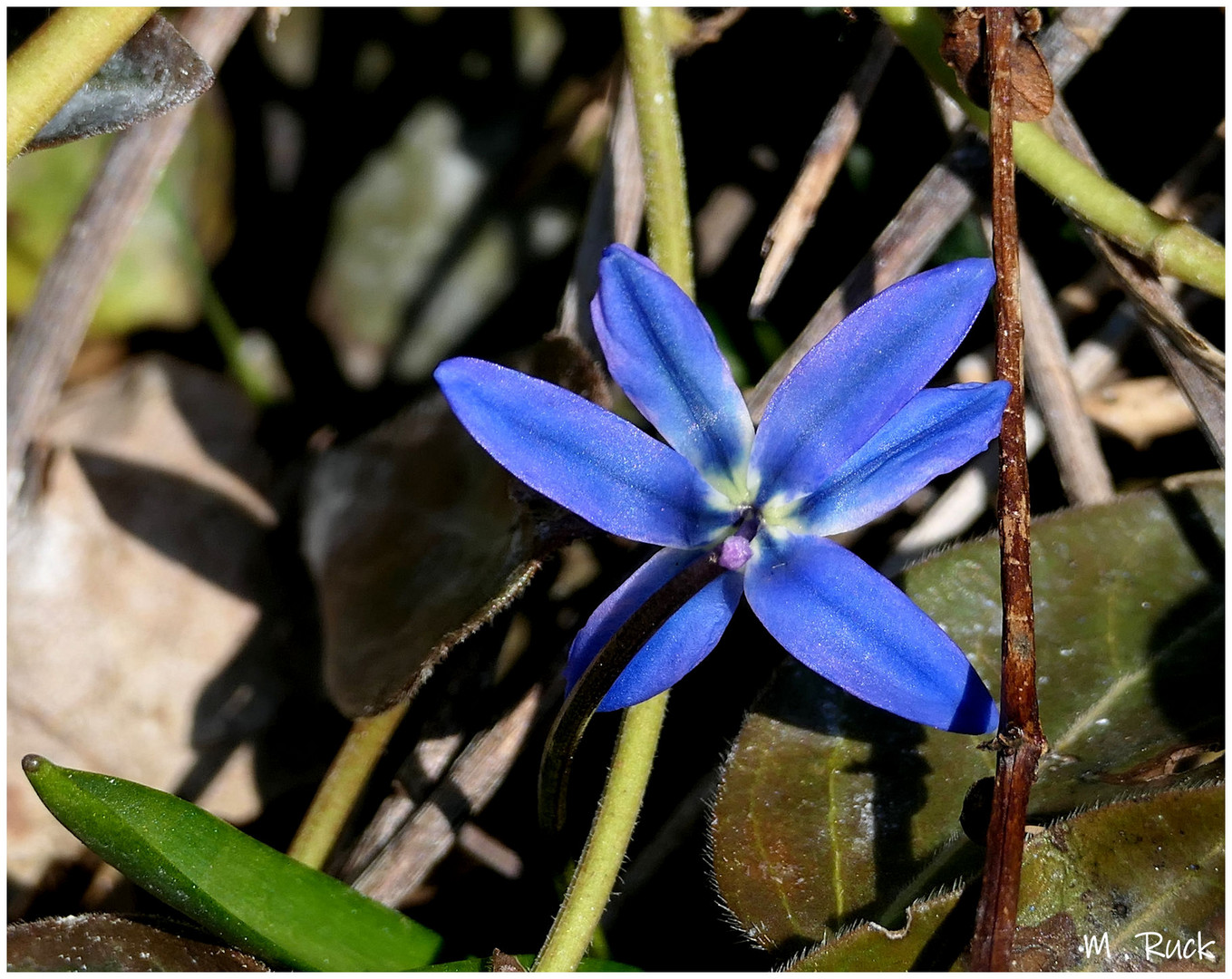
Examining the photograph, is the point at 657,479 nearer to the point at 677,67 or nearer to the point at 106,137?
the point at 677,67

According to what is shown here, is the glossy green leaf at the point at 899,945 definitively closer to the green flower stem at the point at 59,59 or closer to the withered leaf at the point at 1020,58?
the withered leaf at the point at 1020,58

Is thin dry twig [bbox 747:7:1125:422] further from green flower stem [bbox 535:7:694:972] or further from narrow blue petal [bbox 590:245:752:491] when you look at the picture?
narrow blue petal [bbox 590:245:752:491]

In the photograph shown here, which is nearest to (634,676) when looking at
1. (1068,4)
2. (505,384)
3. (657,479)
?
(657,479)

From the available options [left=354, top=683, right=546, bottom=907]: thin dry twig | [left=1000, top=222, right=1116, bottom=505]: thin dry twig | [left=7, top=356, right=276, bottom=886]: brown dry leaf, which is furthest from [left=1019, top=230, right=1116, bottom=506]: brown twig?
[left=7, top=356, right=276, bottom=886]: brown dry leaf

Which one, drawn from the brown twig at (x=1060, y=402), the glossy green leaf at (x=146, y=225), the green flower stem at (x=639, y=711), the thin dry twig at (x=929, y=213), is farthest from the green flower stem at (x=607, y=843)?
the glossy green leaf at (x=146, y=225)

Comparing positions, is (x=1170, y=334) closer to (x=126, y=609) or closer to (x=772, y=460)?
(x=772, y=460)
